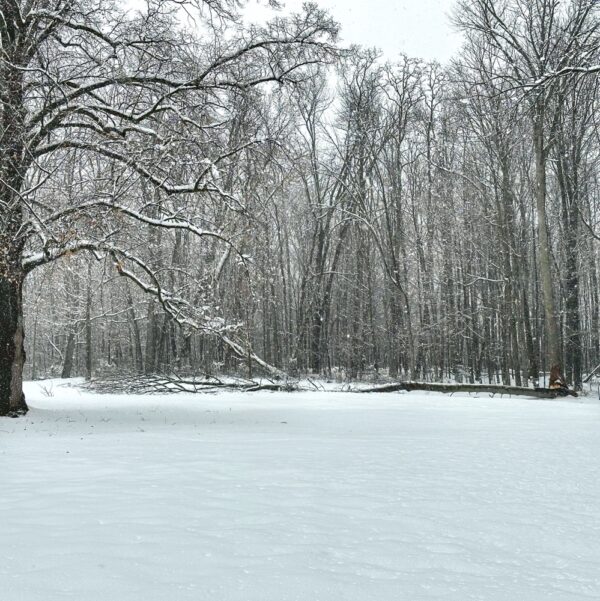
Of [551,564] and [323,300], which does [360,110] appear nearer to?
[323,300]

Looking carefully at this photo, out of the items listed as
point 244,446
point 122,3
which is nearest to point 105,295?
point 122,3

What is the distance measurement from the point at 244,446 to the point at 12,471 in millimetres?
2248

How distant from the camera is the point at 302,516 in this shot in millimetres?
3318

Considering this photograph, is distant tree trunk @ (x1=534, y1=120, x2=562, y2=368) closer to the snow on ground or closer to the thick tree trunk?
the snow on ground

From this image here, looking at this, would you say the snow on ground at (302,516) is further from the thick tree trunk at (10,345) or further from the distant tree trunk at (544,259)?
the distant tree trunk at (544,259)

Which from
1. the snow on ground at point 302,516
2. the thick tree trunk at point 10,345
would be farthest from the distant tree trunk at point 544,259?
the thick tree trunk at point 10,345

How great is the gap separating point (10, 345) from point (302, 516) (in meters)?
7.24

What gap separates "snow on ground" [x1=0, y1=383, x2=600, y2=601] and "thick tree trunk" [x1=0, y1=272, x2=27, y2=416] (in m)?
2.05

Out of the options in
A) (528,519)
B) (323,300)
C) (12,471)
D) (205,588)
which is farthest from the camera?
(323,300)

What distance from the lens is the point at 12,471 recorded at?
4.78 m

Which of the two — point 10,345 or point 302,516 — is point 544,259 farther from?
point 302,516

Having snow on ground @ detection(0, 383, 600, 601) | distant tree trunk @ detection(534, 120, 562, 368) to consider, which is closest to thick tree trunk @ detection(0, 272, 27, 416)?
snow on ground @ detection(0, 383, 600, 601)

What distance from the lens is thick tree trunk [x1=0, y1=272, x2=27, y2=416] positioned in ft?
28.7

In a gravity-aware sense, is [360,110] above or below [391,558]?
above
